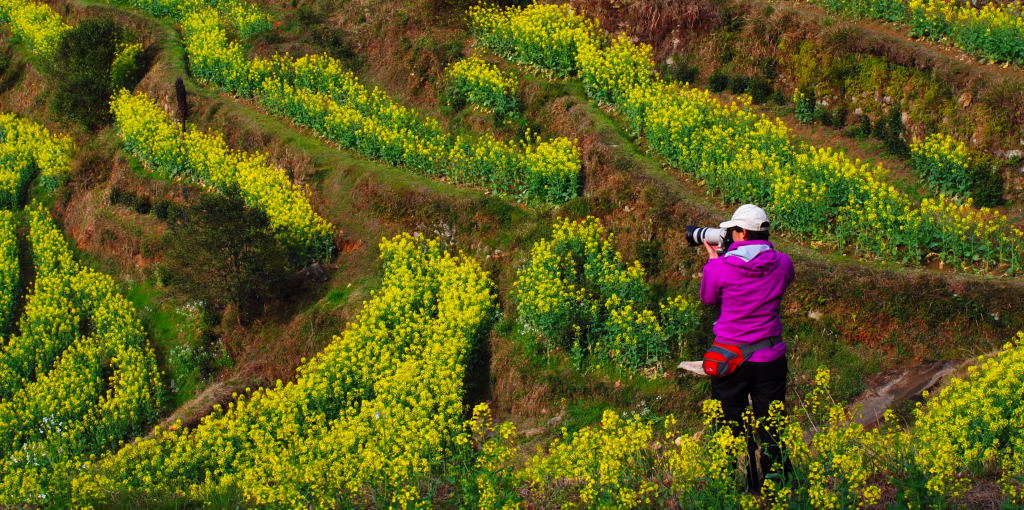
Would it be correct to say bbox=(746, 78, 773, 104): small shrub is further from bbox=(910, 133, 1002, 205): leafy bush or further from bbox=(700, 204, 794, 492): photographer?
bbox=(700, 204, 794, 492): photographer

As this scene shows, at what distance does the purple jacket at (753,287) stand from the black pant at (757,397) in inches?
5.8

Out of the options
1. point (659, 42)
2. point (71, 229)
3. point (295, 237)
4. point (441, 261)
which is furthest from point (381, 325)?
point (71, 229)

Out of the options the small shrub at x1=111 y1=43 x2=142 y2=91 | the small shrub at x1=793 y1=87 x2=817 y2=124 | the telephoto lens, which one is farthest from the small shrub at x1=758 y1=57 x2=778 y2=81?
the small shrub at x1=111 y1=43 x2=142 y2=91

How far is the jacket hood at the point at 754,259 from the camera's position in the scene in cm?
746

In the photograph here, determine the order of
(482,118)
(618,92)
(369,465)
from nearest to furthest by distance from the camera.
→ (369,465), (618,92), (482,118)

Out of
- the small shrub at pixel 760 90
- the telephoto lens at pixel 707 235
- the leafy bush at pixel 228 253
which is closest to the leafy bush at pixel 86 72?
the leafy bush at pixel 228 253

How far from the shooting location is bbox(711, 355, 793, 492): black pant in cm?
758

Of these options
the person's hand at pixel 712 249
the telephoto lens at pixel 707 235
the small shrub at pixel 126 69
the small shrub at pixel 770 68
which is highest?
the telephoto lens at pixel 707 235

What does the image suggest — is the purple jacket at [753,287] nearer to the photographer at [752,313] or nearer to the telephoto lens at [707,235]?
the photographer at [752,313]

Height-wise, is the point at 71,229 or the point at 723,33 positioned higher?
the point at 723,33

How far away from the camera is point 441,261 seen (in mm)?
17938

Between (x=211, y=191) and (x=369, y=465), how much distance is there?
16234 millimetres

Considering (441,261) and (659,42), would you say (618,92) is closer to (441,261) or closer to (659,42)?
(659,42)

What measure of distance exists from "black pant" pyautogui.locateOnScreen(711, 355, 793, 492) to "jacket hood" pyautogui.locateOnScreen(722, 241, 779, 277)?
0.81 m
